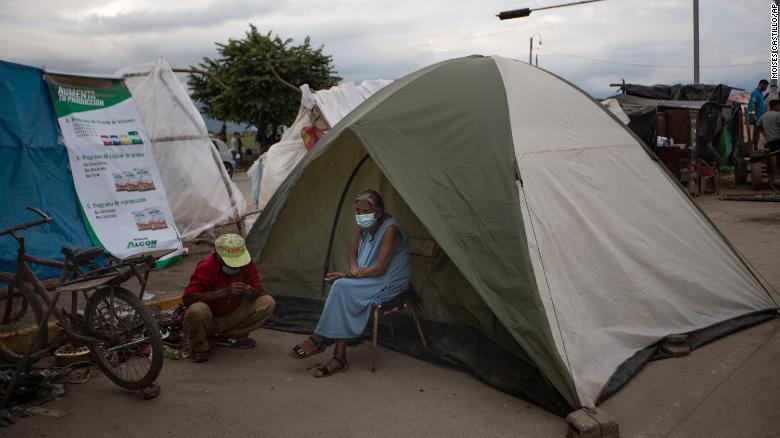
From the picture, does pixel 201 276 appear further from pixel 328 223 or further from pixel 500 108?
pixel 500 108

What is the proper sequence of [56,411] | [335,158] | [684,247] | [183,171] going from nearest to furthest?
1. [56,411]
2. [684,247]
3. [335,158]
4. [183,171]

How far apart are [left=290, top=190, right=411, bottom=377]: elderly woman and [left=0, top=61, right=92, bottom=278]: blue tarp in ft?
12.8

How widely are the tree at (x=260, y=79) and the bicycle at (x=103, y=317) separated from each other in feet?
74.0

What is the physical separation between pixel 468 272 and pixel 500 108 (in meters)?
1.35

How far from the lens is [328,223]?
627cm

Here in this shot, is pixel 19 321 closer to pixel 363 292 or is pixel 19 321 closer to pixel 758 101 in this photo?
pixel 363 292

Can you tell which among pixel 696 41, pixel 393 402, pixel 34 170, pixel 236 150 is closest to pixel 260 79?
pixel 236 150

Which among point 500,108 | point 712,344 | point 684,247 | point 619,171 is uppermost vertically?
point 500,108

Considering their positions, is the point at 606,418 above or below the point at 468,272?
below

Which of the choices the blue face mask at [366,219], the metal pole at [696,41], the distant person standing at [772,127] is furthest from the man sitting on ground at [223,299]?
the metal pole at [696,41]

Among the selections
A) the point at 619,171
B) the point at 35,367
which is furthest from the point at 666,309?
the point at 35,367

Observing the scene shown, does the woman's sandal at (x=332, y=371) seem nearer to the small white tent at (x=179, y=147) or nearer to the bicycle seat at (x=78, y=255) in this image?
the bicycle seat at (x=78, y=255)

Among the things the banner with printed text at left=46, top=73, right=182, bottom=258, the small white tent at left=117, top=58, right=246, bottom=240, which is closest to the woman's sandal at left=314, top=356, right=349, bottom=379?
the banner with printed text at left=46, top=73, right=182, bottom=258

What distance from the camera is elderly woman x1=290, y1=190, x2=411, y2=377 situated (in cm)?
467
